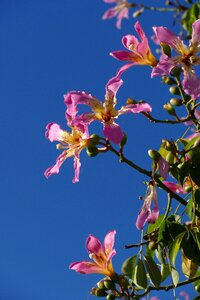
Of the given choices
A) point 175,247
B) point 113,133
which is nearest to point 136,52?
point 113,133

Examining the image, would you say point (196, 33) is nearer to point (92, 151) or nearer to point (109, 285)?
point (92, 151)

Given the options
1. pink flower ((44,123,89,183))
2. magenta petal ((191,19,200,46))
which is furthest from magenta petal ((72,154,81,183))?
magenta petal ((191,19,200,46))

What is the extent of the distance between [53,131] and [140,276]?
0.52 meters

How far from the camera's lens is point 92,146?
1.45 meters

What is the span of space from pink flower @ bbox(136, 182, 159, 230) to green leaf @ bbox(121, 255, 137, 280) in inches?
4.9

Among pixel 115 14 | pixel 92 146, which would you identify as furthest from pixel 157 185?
pixel 115 14

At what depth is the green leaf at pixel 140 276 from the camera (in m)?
1.43

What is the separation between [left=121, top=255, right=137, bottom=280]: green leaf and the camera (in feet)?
4.83

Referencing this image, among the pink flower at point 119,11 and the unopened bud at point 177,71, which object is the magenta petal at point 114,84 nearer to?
the unopened bud at point 177,71

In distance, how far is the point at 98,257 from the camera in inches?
63.2

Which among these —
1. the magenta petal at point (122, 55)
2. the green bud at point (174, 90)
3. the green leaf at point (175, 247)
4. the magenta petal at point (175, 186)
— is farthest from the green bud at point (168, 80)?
the green leaf at point (175, 247)

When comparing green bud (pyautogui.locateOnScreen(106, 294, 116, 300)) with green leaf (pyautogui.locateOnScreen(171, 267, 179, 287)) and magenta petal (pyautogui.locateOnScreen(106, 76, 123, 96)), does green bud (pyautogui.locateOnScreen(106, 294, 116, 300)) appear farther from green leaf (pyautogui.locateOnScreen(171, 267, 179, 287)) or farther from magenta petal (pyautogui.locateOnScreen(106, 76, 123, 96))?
magenta petal (pyautogui.locateOnScreen(106, 76, 123, 96))

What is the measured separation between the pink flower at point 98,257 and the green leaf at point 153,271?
0.14m

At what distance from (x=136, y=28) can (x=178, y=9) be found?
2215 millimetres
